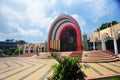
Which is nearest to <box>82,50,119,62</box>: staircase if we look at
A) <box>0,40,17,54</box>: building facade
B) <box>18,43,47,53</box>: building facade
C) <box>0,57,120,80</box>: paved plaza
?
<box>0,57,120,80</box>: paved plaza

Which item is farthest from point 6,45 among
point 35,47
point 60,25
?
point 60,25

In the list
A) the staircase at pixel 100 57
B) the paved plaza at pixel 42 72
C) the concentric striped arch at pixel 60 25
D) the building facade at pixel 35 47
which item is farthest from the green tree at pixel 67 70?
the building facade at pixel 35 47

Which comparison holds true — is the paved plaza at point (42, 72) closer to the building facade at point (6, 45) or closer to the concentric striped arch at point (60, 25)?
the concentric striped arch at point (60, 25)

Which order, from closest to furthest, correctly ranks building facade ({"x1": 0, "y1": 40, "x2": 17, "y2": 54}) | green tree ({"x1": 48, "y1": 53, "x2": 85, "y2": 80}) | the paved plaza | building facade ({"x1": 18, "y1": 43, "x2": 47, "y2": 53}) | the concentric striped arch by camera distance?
green tree ({"x1": 48, "y1": 53, "x2": 85, "y2": 80})
the paved plaza
the concentric striped arch
building facade ({"x1": 18, "y1": 43, "x2": 47, "y2": 53})
building facade ({"x1": 0, "y1": 40, "x2": 17, "y2": 54})

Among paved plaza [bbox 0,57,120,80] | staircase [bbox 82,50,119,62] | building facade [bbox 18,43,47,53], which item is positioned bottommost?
paved plaza [bbox 0,57,120,80]

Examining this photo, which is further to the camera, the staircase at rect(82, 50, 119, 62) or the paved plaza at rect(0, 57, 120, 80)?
the staircase at rect(82, 50, 119, 62)

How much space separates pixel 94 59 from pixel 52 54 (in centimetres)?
1407

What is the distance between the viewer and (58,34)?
38.9 meters

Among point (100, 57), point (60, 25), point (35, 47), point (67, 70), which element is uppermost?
point (60, 25)

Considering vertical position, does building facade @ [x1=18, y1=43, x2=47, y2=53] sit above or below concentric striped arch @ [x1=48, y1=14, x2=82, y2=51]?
below

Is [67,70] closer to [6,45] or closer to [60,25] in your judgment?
[60,25]

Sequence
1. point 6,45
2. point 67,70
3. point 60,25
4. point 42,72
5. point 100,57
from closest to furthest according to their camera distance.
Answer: point 67,70
point 42,72
point 100,57
point 60,25
point 6,45

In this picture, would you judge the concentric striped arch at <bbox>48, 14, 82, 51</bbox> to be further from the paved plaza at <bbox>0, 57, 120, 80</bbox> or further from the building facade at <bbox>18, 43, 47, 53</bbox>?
the paved plaza at <bbox>0, 57, 120, 80</bbox>

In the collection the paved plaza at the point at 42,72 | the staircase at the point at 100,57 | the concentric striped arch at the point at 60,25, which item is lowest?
the paved plaza at the point at 42,72
